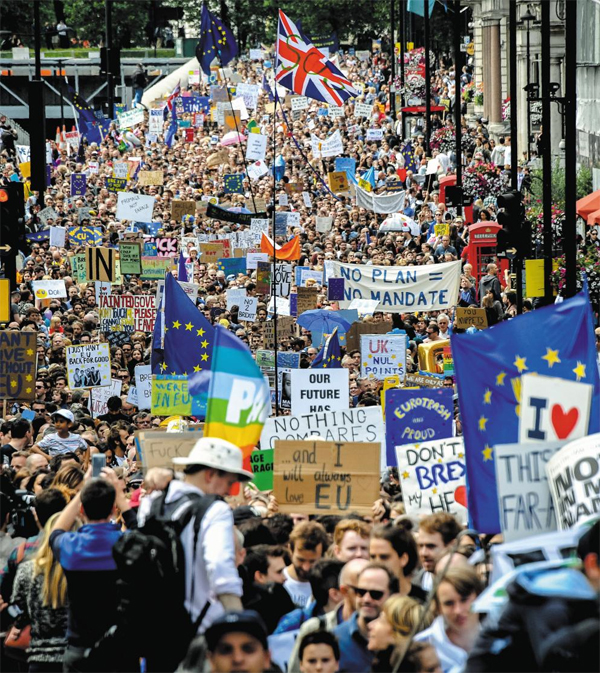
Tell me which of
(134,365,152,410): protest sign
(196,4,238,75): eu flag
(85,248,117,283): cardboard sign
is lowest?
(134,365,152,410): protest sign

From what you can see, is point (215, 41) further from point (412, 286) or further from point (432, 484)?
point (432, 484)

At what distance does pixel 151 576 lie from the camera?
6.37 metres

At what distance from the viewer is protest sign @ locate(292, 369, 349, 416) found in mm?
13734

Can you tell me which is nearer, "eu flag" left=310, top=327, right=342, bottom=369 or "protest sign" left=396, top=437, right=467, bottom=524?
"protest sign" left=396, top=437, right=467, bottom=524

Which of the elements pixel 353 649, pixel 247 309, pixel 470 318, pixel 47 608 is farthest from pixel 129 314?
pixel 353 649

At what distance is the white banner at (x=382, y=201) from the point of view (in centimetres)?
3481

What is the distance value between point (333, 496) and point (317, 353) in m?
8.91

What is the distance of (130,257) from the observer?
82.4 feet

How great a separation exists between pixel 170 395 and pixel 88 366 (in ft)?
8.71

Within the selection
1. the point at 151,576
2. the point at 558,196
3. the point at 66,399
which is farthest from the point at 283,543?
the point at 558,196

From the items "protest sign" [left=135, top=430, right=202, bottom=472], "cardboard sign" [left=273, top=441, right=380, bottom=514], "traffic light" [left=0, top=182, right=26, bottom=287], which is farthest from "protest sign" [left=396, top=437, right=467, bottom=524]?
"traffic light" [left=0, top=182, right=26, bottom=287]

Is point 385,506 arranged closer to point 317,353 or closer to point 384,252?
point 317,353

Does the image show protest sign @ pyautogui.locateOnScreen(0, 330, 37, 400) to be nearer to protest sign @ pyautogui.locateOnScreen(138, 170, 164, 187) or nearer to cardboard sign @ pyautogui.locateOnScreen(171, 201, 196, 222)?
cardboard sign @ pyautogui.locateOnScreen(171, 201, 196, 222)

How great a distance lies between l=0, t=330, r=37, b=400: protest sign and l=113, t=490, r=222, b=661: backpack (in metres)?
9.30
